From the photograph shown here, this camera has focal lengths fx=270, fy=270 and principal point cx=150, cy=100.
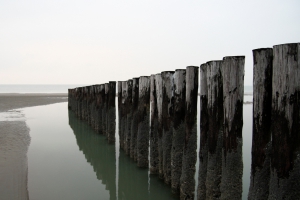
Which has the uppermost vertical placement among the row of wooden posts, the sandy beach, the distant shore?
the row of wooden posts

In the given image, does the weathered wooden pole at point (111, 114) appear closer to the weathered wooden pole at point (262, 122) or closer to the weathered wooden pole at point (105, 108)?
the weathered wooden pole at point (105, 108)

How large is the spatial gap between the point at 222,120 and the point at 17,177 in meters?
3.77

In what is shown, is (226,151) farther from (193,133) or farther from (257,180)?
(193,133)

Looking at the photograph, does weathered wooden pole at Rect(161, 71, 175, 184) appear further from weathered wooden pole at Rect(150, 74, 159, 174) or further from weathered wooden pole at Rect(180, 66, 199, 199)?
weathered wooden pole at Rect(180, 66, 199, 199)

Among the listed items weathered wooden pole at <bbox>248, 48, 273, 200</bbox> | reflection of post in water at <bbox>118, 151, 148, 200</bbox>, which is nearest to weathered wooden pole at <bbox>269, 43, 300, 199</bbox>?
weathered wooden pole at <bbox>248, 48, 273, 200</bbox>

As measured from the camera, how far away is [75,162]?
5.95 meters

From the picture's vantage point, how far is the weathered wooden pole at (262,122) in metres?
2.46

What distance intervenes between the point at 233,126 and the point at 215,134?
0.34 metres

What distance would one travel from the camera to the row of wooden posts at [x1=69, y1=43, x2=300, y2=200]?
2213mm

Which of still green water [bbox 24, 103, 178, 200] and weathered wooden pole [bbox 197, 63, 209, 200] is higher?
weathered wooden pole [bbox 197, 63, 209, 200]

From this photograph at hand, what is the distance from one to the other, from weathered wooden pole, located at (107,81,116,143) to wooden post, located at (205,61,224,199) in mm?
4825

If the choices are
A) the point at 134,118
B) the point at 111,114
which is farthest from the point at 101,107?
the point at 134,118

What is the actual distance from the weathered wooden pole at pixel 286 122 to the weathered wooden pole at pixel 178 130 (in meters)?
1.69

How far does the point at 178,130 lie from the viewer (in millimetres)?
3963
